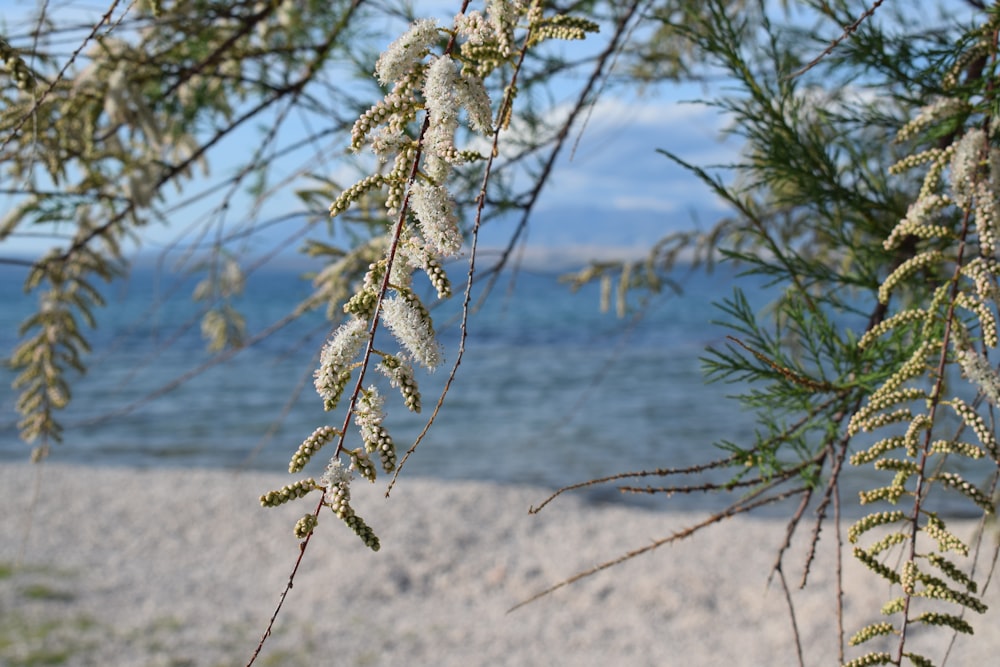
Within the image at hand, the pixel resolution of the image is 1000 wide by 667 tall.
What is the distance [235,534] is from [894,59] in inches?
216

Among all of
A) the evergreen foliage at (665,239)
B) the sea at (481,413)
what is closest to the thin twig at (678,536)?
the evergreen foliage at (665,239)

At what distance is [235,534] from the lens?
597 cm

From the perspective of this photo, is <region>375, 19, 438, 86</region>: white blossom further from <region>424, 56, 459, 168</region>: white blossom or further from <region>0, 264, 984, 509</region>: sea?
<region>0, 264, 984, 509</region>: sea

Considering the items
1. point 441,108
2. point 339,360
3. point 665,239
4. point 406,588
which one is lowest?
point 406,588

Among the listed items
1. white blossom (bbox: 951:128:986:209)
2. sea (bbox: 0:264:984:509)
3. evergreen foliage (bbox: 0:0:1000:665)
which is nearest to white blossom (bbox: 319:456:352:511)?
evergreen foliage (bbox: 0:0:1000:665)

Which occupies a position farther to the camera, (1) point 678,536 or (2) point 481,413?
(2) point 481,413

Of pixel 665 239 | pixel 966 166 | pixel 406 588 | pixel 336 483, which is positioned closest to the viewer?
pixel 336 483

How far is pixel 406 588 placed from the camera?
16.8 ft

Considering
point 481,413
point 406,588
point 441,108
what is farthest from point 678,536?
point 481,413

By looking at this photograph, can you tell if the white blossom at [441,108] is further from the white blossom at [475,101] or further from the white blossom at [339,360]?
the white blossom at [339,360]

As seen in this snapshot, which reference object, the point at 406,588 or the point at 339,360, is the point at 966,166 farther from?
the point at 406,588

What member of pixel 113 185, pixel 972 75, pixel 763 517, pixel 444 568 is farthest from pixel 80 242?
pixel 763 517

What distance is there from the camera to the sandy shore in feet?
13.8

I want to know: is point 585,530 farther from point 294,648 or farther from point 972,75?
point 972,75
